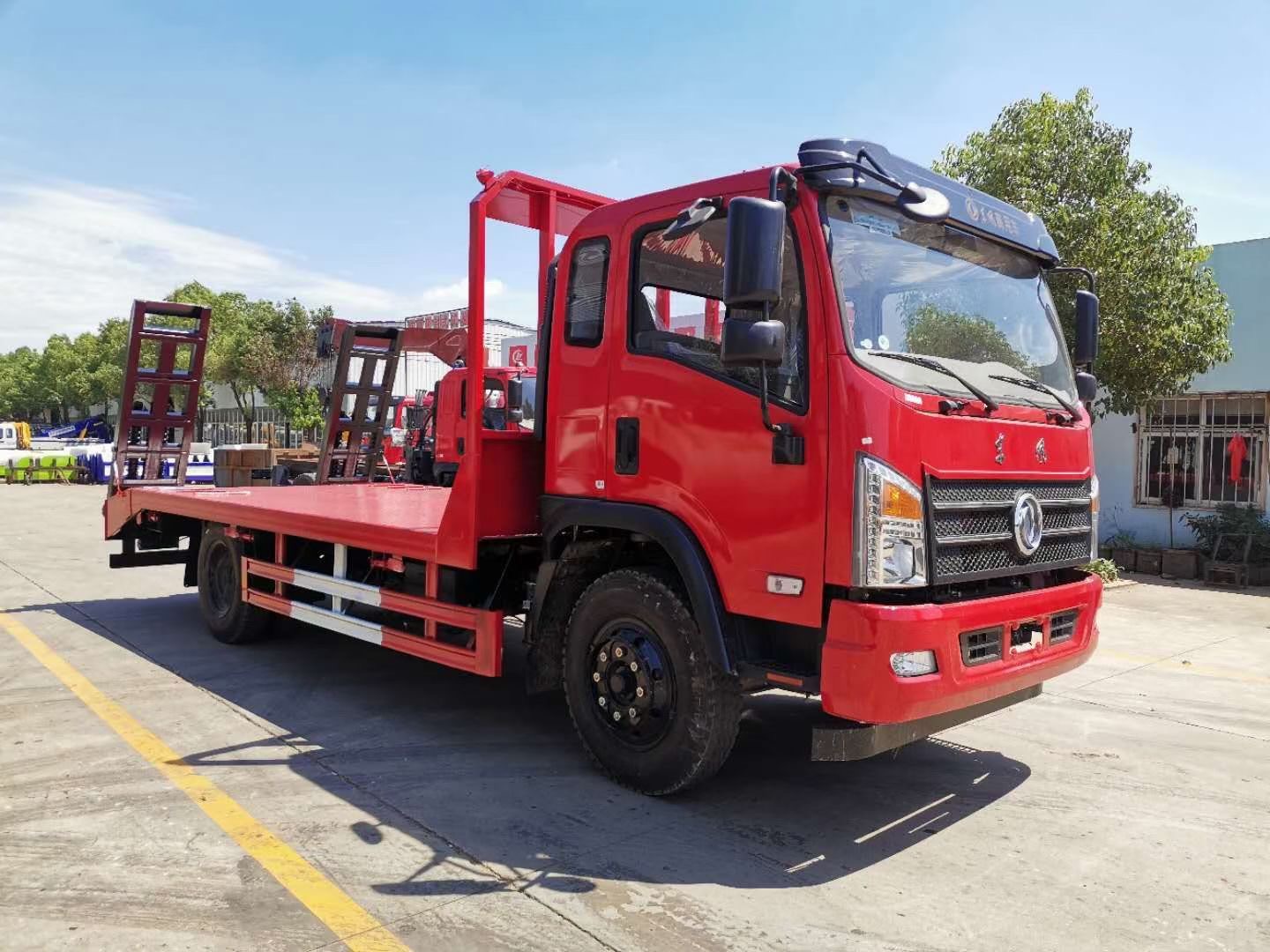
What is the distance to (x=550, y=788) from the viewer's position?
4406mm

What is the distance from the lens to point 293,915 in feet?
10.5

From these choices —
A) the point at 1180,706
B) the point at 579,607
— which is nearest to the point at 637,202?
the point at 579,607

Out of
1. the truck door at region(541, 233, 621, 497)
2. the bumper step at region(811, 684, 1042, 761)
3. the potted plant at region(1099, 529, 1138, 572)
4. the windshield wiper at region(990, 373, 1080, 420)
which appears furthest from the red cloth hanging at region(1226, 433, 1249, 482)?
the truck door at region(541, 233, 621, 497)

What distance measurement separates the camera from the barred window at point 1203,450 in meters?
12.7

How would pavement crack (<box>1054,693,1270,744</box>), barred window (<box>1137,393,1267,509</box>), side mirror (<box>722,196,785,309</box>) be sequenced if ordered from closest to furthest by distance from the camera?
side mirror (<box>722,196,785,309</box>) → pavement crack (<box>1054,693,1270,744</box>) → barred window (<box>1137,393,1267,509</box>)

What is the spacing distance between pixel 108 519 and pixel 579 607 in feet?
21.2

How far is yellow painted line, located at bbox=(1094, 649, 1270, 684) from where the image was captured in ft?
23.6

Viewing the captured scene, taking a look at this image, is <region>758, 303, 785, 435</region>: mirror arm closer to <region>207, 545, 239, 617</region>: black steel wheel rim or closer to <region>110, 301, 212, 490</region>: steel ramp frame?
<region>207, 545, 239, 617</region>: black steel wheel rim

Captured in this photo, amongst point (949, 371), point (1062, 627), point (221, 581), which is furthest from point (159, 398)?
point (1062, 627)

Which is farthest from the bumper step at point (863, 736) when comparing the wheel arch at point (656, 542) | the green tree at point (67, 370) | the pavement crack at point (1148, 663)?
the green tree at point (67, 370)

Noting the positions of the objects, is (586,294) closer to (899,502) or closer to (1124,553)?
(899,502)

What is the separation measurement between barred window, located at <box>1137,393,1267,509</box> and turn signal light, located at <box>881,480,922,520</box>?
37.0 ft

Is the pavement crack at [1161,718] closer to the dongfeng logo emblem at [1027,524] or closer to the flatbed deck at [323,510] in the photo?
the dongfeng logo emblem at [1027,524]

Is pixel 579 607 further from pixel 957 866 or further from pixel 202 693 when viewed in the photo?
pixel 202 693
